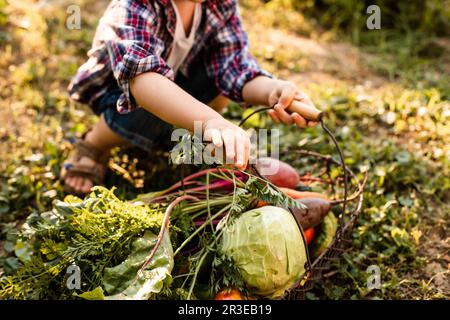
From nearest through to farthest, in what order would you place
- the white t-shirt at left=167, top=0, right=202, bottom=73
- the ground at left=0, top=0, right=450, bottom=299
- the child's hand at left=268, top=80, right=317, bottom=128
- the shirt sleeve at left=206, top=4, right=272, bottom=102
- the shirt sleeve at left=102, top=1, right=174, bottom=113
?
1. the shirt sleeve at left=102, top=1, right=174, bottom=113
2. the child's hand at left=268, top=80, right=317, bottom=128
3. the ground at left=0, top=0, right=450, bottom=299
4. the white t-shirt at left=167, top=0, right=202, bottom=73
5. the shirt sleeve at left=206, top=4, right=272, bottom=102

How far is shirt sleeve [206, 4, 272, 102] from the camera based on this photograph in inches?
91.6

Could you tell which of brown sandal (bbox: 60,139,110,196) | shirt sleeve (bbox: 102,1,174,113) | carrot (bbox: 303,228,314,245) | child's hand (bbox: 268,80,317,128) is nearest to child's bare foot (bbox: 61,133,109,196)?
brown sandal (bbox: 60,139,110,196)

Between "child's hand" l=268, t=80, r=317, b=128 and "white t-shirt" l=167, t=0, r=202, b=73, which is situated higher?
"white t-shirt" l=167, t=0, r=202, b=73

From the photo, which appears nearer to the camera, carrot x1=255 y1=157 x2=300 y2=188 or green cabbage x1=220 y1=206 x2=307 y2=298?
green cabbage x1=220 y1=206 x2=307 y2=298

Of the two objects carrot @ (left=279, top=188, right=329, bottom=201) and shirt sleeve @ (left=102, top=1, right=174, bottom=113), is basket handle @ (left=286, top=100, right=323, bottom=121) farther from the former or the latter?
shirt sleeve @ (left=102, top=1, right=174, bottom=113)

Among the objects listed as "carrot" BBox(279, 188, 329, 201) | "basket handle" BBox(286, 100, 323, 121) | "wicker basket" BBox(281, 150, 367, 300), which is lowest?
"wicker basket" BBox(281, 150, 367, 300)

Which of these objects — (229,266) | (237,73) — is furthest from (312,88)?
(229,266)

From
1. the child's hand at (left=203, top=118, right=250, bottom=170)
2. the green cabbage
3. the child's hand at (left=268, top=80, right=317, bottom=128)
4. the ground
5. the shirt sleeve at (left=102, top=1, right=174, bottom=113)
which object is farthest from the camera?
the ground

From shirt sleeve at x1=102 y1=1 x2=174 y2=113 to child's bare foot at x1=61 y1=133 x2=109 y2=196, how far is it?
1.65 ft

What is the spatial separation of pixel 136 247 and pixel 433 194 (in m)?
1.42

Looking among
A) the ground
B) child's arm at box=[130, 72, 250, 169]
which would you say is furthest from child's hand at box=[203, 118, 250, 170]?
the ground

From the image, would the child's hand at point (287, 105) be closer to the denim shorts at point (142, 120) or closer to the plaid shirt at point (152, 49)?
the plaid shirt at point (152, 49)

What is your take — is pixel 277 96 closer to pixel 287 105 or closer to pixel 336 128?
pixel 287 105

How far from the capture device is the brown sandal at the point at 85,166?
2.37 metres
